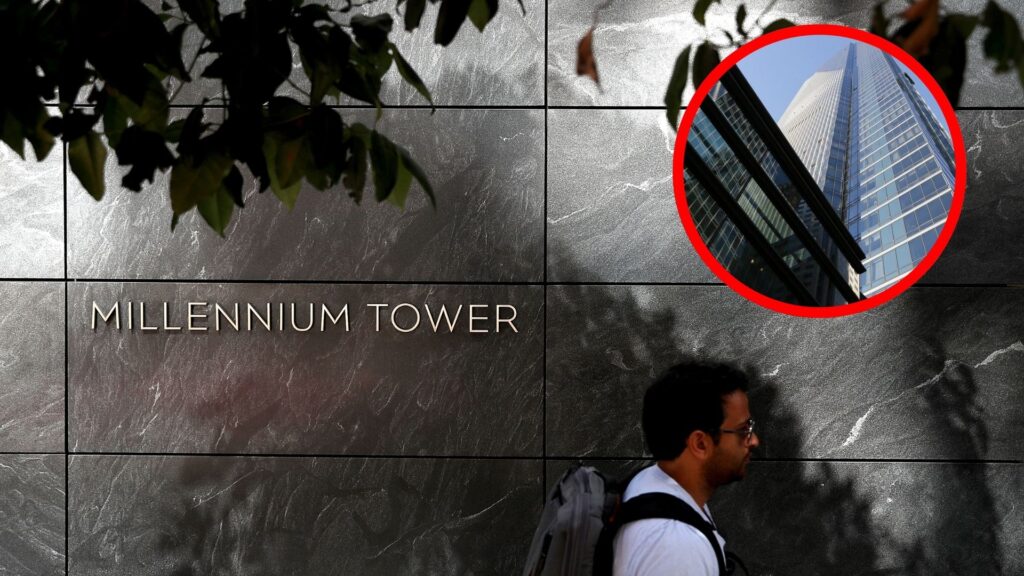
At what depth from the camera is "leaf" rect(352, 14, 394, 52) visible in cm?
168

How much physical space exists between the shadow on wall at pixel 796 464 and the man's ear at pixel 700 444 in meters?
2.22

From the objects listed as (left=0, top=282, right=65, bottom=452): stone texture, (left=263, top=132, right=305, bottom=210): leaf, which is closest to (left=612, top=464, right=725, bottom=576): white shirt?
(left=263, top=132, right=305, bottom=210): leaf

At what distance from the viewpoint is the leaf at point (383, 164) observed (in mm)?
1747

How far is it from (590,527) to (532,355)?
2475mm

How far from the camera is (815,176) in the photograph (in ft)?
16.4

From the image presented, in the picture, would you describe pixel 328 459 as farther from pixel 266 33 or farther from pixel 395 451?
pixel 266 33

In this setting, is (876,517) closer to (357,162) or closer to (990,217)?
(990,217)

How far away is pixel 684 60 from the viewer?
1.63 m

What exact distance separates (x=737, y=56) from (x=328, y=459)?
3023 millimetres

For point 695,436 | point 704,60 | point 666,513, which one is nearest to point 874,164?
point 695,436

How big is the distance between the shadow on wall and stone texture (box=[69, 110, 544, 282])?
0.48m

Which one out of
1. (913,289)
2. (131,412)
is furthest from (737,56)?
(131,412)

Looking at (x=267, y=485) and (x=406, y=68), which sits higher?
(x=406, y=68)

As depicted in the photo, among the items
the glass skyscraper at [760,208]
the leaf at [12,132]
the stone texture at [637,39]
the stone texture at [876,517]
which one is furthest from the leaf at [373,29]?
the stone texture at [876,517]
